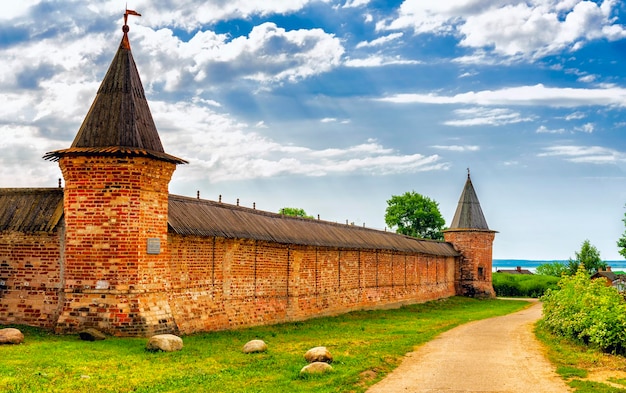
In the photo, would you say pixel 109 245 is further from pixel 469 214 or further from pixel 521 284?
pixel 521 284

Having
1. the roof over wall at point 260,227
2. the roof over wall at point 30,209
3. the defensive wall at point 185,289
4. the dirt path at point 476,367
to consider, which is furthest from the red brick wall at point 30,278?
the dirt path at point 476,367

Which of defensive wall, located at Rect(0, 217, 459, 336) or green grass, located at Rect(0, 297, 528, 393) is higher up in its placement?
defensive wall, located at Rect(0, 217, 459, 336)

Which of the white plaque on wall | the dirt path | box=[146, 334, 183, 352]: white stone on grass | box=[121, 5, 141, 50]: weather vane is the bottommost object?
the dirt path

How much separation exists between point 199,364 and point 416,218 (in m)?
61.3

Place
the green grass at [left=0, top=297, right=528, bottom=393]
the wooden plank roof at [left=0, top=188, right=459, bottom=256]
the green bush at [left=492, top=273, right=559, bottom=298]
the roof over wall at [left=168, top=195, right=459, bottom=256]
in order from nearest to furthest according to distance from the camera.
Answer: the green grass at [left=0, top=297, right=528, bottom=393]
the wooden plank roof at [left=0, top=188, right=459, bottom=256]
the roof over wall at [left=168, top=195, right=459, bottom=256]
the green bush at [left=492, top=273, right=559, bottom=298]

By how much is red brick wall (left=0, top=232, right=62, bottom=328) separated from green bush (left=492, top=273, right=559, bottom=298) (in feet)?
141

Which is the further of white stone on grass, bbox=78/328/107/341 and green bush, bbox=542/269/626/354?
green bush, bbox=542/269/626/354

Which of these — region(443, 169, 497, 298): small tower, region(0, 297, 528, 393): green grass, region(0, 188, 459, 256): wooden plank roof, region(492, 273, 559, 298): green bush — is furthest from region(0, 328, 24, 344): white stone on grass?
region(492, 273, 559, 298): green bush

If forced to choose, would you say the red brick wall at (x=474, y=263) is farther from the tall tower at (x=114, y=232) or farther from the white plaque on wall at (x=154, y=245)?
the white plaque on wall at (x=154, y=245)

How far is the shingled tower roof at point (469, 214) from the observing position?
4581cm

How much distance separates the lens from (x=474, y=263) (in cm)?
4481

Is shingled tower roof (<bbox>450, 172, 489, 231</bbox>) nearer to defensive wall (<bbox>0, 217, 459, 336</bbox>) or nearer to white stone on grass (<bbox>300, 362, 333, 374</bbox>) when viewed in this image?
defensive wall (<bbox>0, 217, 459, 336</bbox>)

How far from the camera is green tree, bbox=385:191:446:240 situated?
236ft

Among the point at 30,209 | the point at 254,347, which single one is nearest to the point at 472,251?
the point at 254,347
